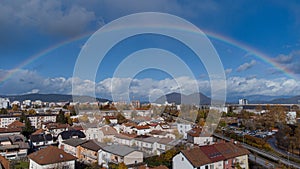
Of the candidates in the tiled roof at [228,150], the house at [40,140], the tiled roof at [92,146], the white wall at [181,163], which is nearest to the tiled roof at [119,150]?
the tiled roof at [92,146]

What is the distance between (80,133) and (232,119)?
46.6 ft

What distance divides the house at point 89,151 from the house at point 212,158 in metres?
2.94

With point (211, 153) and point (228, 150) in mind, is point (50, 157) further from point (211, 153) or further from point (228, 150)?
point (228, 150)

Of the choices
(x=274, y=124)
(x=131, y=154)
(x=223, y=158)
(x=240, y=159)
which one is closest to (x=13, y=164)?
(x=131, y=154)

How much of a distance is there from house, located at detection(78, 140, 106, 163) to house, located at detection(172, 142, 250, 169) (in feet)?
9.65

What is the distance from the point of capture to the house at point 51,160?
7023 millimetres

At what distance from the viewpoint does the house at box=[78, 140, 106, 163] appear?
8.51m

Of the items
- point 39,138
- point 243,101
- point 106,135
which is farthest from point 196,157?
point 243,101

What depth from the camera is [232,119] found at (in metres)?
21.8

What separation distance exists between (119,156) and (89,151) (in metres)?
1.68

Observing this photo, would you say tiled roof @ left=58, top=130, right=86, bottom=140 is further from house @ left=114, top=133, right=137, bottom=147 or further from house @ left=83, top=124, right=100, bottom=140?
house @ left=114, top=133, right=137, bottom=147

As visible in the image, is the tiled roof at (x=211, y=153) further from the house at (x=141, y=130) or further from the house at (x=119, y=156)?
the house at (x=141, y=130)

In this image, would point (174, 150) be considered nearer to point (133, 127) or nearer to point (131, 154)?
point (131, 154)

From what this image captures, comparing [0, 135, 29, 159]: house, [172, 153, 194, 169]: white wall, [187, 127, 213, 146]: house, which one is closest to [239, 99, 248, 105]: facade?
[187, 127, 213, 146]: house
